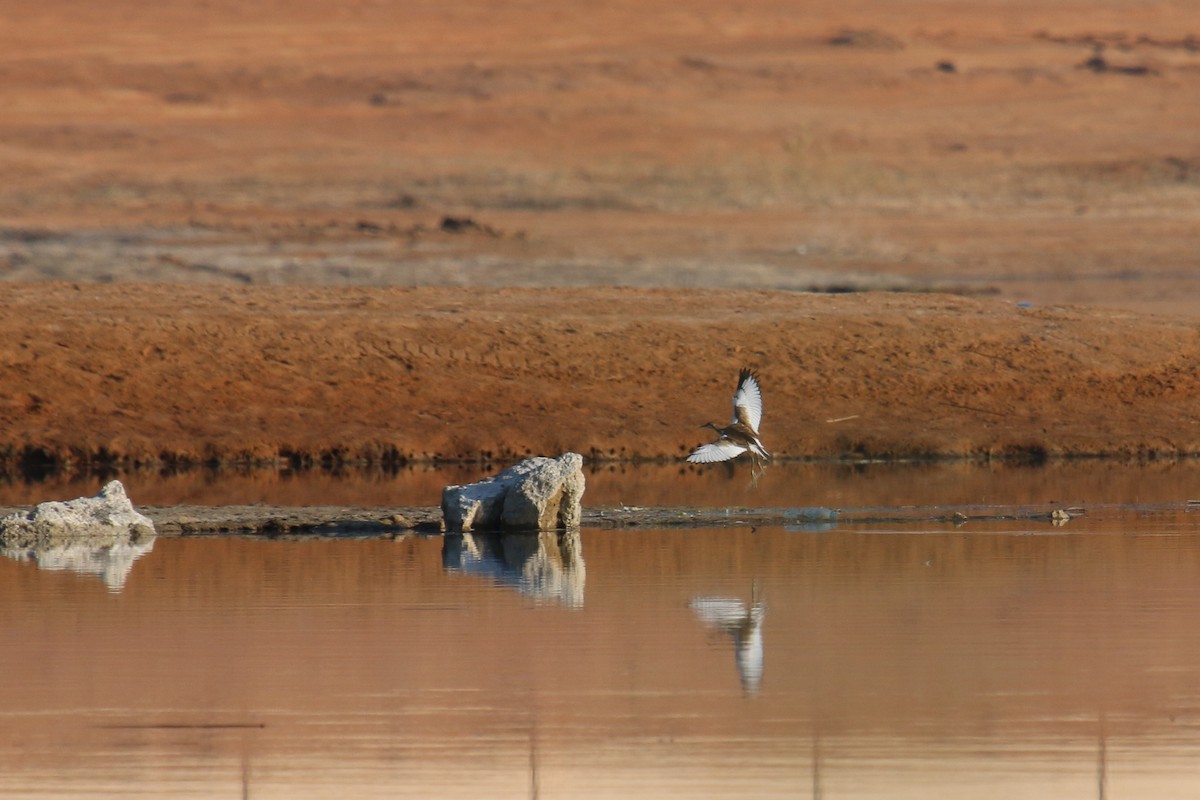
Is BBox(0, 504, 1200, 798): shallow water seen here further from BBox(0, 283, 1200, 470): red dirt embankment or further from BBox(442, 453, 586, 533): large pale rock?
BBox(0, 283, 1200, 470): red dirt embankment

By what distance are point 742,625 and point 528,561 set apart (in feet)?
15.6

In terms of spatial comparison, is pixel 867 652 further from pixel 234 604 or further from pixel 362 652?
pixel 234 604

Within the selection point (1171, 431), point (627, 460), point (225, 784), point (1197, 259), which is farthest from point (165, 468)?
point (1197, 259)

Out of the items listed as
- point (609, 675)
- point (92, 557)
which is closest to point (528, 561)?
point (92, 557)

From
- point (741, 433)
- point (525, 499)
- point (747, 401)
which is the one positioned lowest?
point (525, 499)

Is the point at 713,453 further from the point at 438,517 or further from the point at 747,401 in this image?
the point at 438,517

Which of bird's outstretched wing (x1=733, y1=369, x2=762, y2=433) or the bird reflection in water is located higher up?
bird's outstretched wing (x1=733, y1=369, x2=762, y2=433)

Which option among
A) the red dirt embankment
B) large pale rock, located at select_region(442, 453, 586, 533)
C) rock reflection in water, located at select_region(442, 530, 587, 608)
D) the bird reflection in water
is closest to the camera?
the bird reflection in water

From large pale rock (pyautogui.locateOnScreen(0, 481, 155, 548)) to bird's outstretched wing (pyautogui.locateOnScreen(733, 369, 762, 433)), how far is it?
5912mm

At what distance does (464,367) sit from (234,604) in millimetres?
25383

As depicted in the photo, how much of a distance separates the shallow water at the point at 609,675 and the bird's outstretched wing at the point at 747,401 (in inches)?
147

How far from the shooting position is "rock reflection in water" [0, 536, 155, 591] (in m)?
18.1

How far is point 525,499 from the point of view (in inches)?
847

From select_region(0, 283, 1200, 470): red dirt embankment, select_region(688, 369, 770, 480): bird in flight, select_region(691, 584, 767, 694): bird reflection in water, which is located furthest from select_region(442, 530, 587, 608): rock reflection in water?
select_region(0, 283, 1200, 470): red dirt embankment
